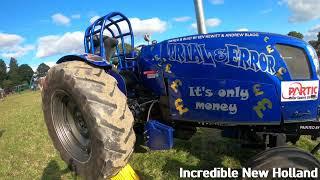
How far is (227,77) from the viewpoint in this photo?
4781mm

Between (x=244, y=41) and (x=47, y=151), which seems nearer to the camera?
(x=244, y=41)

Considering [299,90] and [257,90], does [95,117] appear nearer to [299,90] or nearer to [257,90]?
[257,90]

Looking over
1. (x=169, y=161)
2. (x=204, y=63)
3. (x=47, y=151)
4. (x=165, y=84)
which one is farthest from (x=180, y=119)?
(x=47, y=151)

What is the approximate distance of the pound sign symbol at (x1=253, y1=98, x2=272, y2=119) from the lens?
4.66 meters

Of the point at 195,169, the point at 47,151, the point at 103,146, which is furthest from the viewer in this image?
the point at 47,151

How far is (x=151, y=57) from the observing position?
5484 millimetres

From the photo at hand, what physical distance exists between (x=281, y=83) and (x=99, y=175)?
2.24m

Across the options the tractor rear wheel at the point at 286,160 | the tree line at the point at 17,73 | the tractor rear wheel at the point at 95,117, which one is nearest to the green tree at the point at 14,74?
the tree line at the point at 17,73

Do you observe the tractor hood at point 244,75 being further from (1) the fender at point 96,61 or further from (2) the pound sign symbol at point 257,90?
(1) the fender at point 96,61

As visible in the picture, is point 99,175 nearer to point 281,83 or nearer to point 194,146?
point 281,83

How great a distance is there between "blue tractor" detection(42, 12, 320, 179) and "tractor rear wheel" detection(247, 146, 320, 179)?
0.01 metres

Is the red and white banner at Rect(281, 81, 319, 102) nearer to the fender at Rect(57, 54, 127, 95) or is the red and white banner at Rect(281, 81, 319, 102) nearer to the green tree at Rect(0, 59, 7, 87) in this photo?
the fender at Rect(57, 54, 127, 95)

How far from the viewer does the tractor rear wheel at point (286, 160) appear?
432cm

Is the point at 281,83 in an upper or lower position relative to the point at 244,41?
lower
